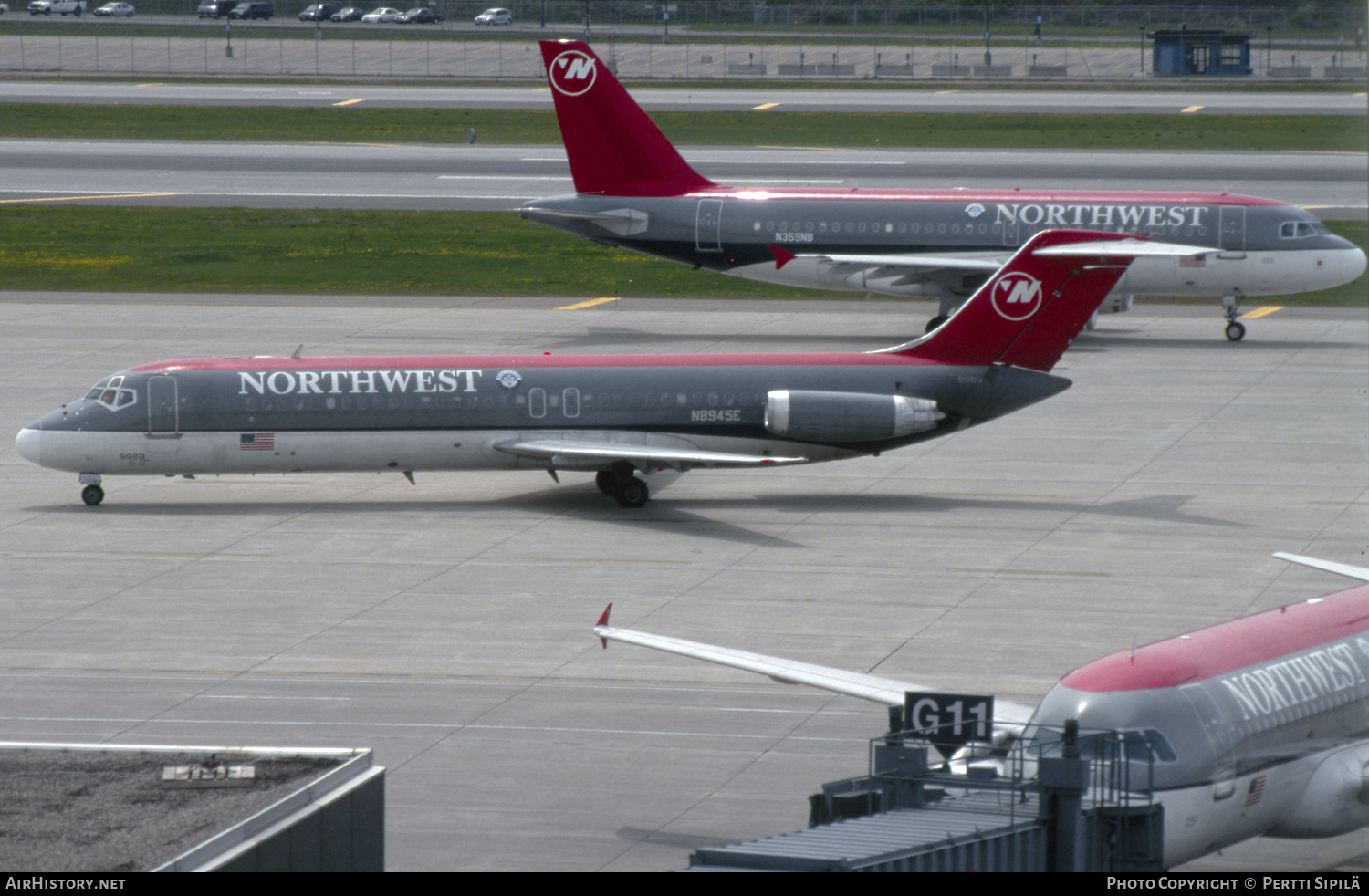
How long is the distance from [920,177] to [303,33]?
3786 inches

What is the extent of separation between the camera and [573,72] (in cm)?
5856

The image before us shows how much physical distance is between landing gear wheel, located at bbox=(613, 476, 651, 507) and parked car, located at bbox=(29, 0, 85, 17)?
163929 millimetres

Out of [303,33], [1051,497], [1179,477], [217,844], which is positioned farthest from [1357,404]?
[303,33]

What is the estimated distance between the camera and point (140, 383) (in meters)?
39.0

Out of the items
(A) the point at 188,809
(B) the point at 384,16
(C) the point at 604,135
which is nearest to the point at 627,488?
(C) the point at 604,135

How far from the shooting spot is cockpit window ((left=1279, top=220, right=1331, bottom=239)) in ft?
194

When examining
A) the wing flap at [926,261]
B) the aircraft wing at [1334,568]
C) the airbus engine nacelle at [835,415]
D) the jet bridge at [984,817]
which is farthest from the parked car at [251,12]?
the jet bridge at [984,817]

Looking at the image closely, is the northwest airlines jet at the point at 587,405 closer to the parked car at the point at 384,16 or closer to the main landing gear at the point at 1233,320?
the main landing gear at the point at 1233,320

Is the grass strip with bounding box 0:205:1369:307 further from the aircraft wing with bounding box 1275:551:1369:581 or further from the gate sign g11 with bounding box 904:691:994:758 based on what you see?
the gate sign g11 with bounding box 904:691:994:758

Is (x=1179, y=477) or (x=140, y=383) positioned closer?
(x=140, y=383)

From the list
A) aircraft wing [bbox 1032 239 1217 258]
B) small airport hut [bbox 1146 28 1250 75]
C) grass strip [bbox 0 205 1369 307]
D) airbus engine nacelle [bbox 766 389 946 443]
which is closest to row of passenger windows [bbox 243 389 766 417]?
airbus engine nacelle [bbox 766 389 946 443]

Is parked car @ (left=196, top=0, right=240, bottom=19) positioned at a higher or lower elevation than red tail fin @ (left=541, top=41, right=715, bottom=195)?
higher

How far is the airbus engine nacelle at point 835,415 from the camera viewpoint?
127ft

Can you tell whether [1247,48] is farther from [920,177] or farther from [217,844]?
[217,844]
